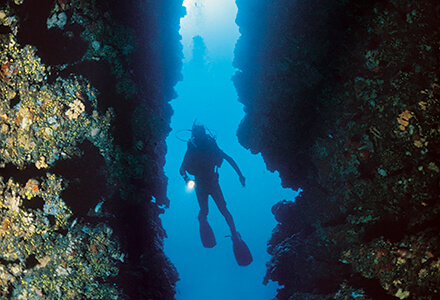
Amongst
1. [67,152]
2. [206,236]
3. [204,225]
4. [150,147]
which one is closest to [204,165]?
[204,225]

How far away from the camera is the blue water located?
31172 mm

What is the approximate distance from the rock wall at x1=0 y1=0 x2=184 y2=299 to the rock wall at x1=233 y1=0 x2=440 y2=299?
1.94 meters

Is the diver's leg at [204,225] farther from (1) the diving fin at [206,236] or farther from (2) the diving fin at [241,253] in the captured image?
(2) the diving fin at [241,253]

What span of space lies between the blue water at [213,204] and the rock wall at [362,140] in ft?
60.5

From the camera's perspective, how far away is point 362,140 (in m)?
2.18

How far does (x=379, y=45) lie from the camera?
2035 millimetres

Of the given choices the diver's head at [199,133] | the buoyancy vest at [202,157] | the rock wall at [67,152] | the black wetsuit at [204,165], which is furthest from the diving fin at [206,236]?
the rock wall at [67,152]

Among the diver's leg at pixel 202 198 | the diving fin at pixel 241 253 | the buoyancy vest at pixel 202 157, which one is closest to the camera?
the diving fin at pixel 241 253

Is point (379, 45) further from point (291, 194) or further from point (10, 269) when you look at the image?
point (291, 194)

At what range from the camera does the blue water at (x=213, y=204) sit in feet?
102

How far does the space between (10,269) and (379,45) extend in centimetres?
389

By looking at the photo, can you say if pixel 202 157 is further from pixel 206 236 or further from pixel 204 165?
pixel 206 236

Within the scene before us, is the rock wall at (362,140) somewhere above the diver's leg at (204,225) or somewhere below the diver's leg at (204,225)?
below

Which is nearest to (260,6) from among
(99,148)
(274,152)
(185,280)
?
(274,152)
